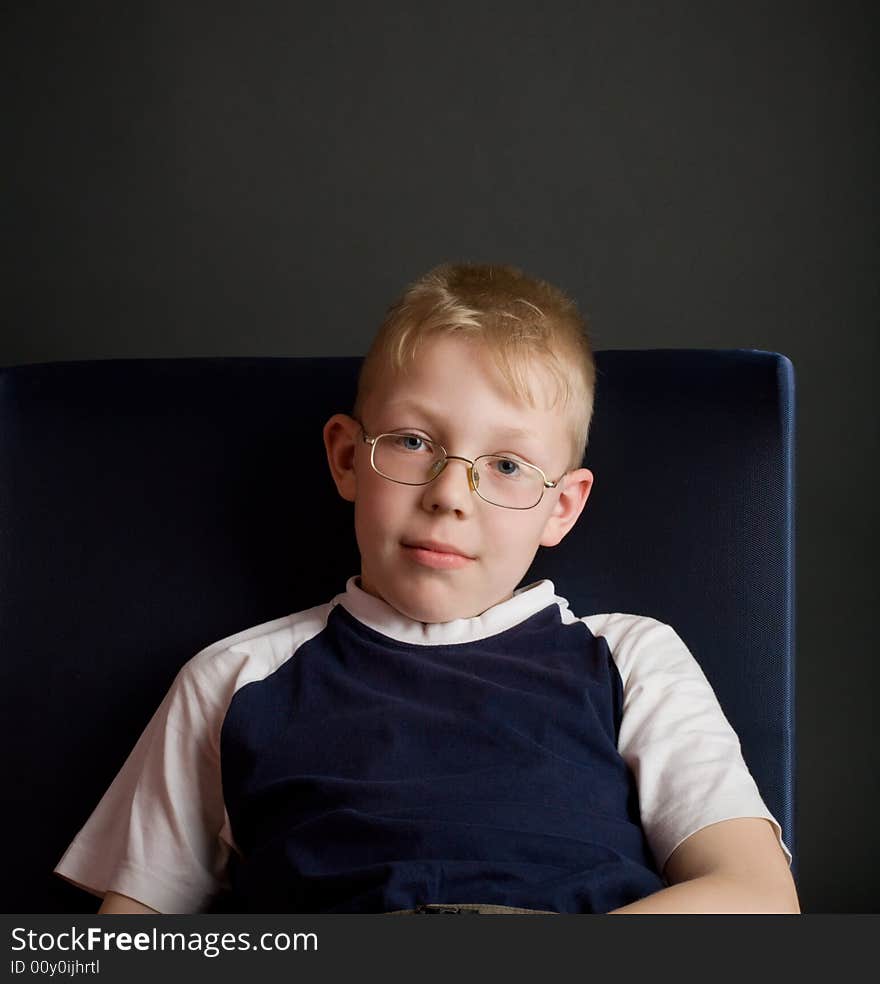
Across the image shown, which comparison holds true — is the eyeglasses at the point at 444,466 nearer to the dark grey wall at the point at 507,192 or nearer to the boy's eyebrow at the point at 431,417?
the boy's eyebrow at the point at 431,417

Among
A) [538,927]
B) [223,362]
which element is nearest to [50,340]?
[223,362]

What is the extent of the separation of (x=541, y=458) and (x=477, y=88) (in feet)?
2.98

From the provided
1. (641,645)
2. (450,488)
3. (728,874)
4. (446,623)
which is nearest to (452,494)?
(450,488)

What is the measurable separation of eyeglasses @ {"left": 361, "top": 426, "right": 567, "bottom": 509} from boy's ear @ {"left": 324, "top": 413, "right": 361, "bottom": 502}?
82mm

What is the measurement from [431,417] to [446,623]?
21 centimetres

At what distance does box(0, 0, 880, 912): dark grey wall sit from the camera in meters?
1.90

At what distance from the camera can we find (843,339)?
1.92 m

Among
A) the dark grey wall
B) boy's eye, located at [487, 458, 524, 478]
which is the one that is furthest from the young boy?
the dark grey wall

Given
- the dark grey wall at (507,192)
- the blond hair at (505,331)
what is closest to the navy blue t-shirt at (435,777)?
the blond hair at (505,331)

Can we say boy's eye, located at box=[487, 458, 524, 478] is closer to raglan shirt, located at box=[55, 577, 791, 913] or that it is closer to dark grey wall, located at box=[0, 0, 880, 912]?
raglan shirt, located at box=[55, 577, 791, 913]

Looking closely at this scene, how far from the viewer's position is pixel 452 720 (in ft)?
3.82

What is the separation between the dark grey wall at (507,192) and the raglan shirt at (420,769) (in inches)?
31.2

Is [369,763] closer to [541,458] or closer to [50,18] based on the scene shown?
[541,458]

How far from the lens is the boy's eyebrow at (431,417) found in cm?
121
